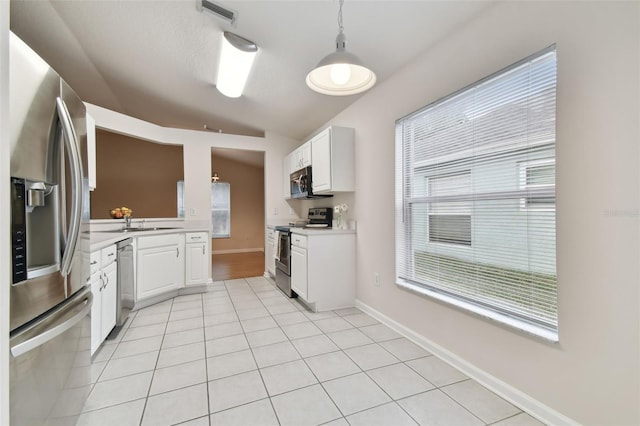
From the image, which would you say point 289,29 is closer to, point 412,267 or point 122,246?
point 412,267

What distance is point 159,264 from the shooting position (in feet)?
11.0

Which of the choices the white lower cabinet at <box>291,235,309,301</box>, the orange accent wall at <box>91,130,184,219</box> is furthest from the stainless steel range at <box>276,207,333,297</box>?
the orange accent wall at <box>91,130,184,219</box>

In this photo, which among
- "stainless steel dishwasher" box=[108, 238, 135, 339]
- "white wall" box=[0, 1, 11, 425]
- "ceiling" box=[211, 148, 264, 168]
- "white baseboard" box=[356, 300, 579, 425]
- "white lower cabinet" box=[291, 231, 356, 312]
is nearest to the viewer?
"white wall" box=[0, 1, 11, 425]

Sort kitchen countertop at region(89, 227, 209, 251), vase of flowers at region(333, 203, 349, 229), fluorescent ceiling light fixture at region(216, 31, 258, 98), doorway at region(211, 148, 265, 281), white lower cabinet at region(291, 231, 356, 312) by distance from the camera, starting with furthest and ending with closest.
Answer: doorway at region(211, 148, 265, 281), vase of flowers at region(333, 203, 349, 229), white lower cabinet at region(291, 231, 356, 312), fluorescent ceiling light fixture at region(216, 31, 258, 98), kitchen countertop at region(89, 227, 209, 251)

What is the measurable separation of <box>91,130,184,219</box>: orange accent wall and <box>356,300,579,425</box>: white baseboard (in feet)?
19.8

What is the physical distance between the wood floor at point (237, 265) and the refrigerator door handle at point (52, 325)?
3.31m

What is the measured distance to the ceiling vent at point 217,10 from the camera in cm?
196

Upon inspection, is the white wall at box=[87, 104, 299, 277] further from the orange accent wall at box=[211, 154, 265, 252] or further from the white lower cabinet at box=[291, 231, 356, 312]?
the orange accent wall at box=[211, 154, 265, 252]

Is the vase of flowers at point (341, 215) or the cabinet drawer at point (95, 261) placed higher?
the vase of flowers at point (341, 215)

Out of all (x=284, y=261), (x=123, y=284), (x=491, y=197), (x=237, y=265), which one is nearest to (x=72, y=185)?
(x=123, y=284)

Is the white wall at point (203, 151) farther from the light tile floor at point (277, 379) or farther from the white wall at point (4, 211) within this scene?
the white wall at point (4, 211)

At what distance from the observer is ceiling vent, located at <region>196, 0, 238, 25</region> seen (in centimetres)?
196

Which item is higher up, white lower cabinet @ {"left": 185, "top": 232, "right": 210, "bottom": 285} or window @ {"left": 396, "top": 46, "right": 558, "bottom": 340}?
window @ {"left": 396, "top": 46, "right": 558, "bottom": 340}

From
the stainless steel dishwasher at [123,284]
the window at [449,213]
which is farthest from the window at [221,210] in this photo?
the window at [449,213]
